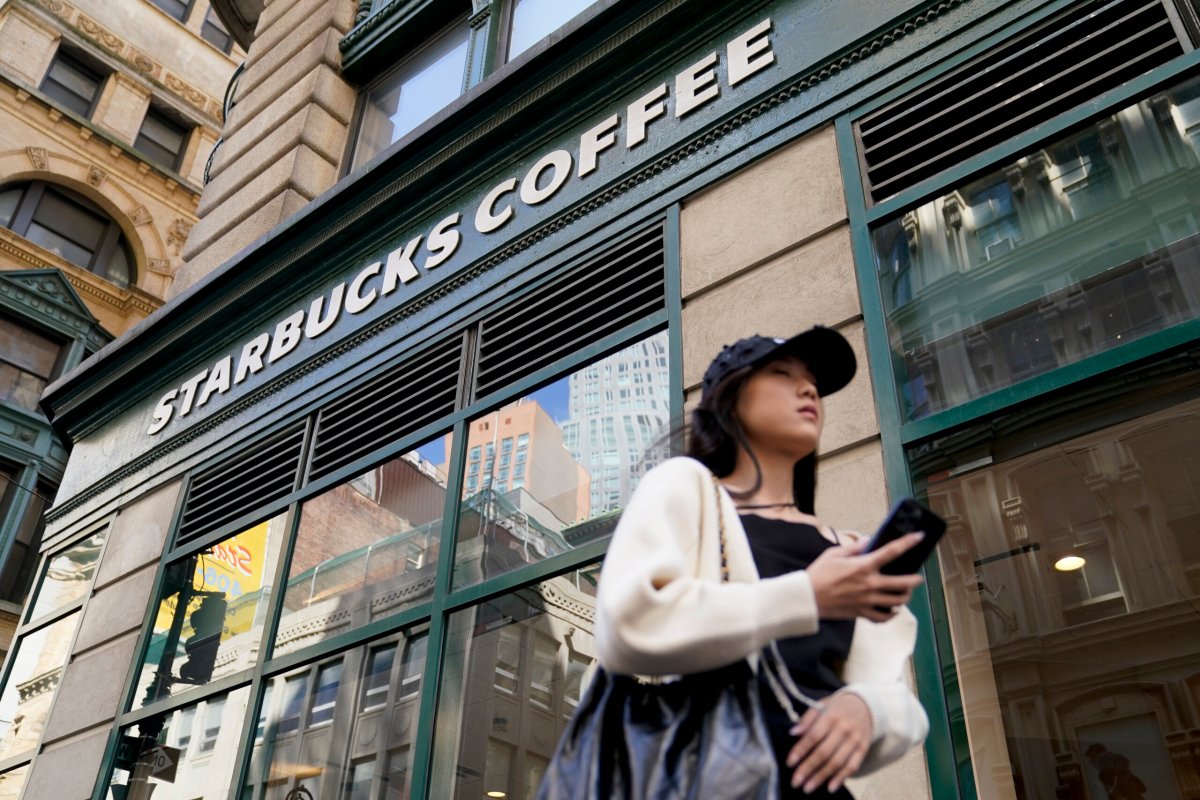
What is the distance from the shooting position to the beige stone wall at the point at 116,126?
85.0 feet

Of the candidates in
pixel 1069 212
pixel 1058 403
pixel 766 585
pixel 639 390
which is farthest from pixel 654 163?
pixel 766 585

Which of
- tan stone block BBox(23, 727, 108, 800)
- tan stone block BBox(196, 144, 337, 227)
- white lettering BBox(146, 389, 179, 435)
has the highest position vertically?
tan stone block BBox(196, 144, 337, 227)

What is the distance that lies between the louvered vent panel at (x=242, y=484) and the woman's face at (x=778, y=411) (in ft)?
19.9

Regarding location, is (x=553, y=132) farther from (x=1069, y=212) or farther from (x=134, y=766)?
(x=134, y=766)

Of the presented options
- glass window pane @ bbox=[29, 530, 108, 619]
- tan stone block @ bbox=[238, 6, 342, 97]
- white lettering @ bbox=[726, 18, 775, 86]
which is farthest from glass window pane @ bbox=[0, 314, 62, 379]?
white lettering @ bbox=[726, 18, 775, 86]

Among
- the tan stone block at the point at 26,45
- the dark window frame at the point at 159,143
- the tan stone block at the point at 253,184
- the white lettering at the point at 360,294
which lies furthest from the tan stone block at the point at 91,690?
the dark window frame at the point at 159,143

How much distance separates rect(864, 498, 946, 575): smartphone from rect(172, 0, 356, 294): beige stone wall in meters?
8.85

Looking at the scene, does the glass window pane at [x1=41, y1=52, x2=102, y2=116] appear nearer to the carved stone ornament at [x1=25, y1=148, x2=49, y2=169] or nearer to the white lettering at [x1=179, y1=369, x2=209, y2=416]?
the carved stone ornament at [x1=25, y1=148, x2=49, y2=169]

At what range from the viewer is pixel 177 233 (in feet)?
94.2

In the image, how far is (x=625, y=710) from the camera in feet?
7.67

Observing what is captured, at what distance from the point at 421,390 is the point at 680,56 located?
2917 millimetres

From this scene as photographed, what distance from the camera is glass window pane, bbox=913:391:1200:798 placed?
4.42m

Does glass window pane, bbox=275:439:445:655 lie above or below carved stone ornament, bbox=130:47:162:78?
below

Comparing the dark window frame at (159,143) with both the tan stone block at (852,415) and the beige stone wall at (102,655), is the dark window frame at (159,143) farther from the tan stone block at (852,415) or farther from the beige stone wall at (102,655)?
the tan stone block at (852,415)
